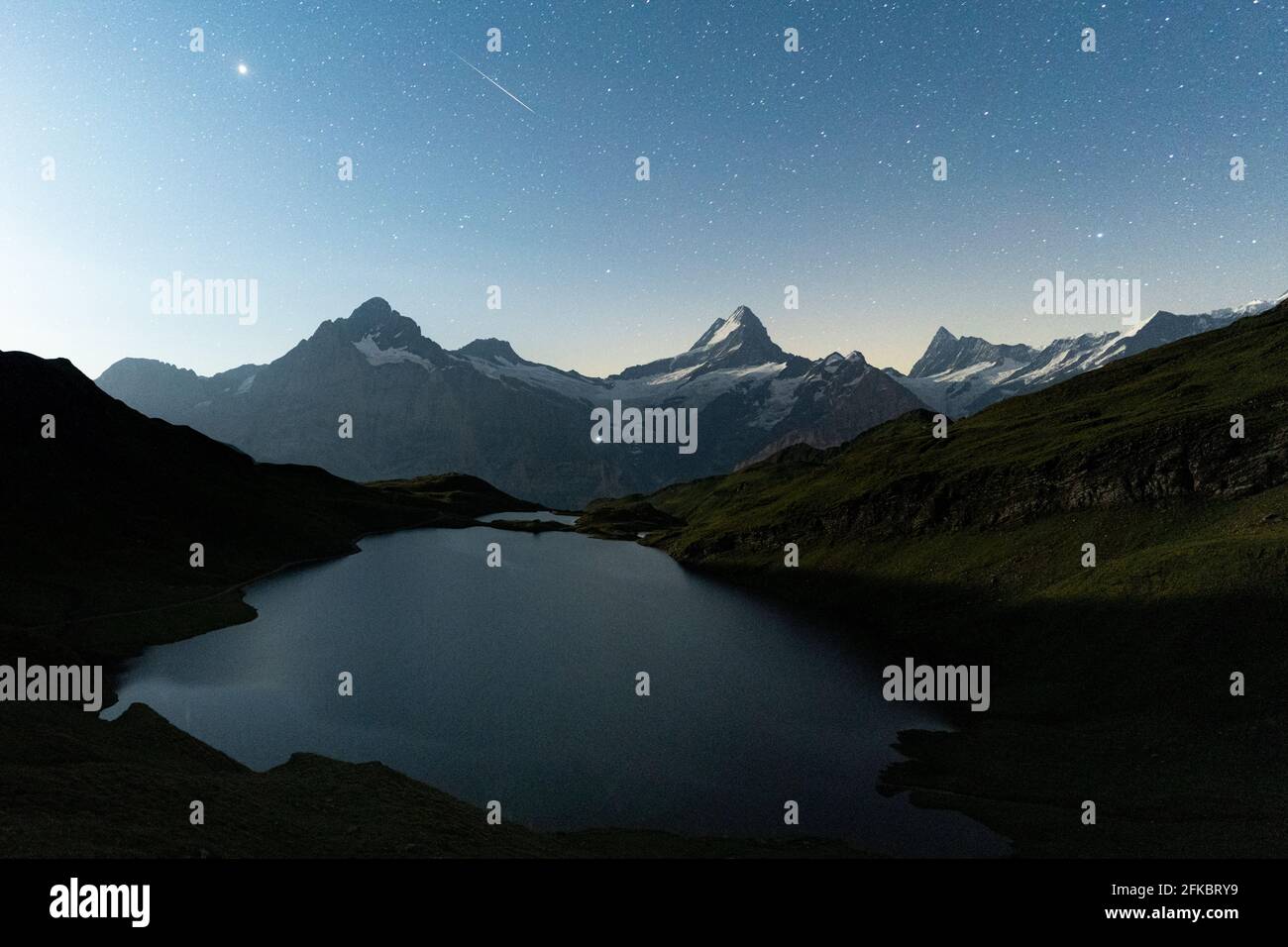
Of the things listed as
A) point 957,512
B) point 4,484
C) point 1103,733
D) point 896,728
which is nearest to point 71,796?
point 896,728

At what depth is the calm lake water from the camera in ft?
133

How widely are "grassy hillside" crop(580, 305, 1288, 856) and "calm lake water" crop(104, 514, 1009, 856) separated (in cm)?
574

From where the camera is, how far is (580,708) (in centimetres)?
5741

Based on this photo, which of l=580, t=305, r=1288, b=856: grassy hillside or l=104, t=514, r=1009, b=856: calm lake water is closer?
l=580, t=305, r=1288, b=856: grassy hillside

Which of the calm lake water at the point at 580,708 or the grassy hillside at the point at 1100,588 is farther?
the calm lake water at the point at 580,708

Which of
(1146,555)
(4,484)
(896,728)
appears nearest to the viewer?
(896,728)

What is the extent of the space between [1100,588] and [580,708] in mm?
53778

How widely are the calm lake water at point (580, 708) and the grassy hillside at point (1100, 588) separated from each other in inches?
226

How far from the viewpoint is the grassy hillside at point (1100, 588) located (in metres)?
39.2

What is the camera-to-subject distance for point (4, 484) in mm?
113062

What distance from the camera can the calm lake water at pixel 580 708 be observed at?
133 feet
